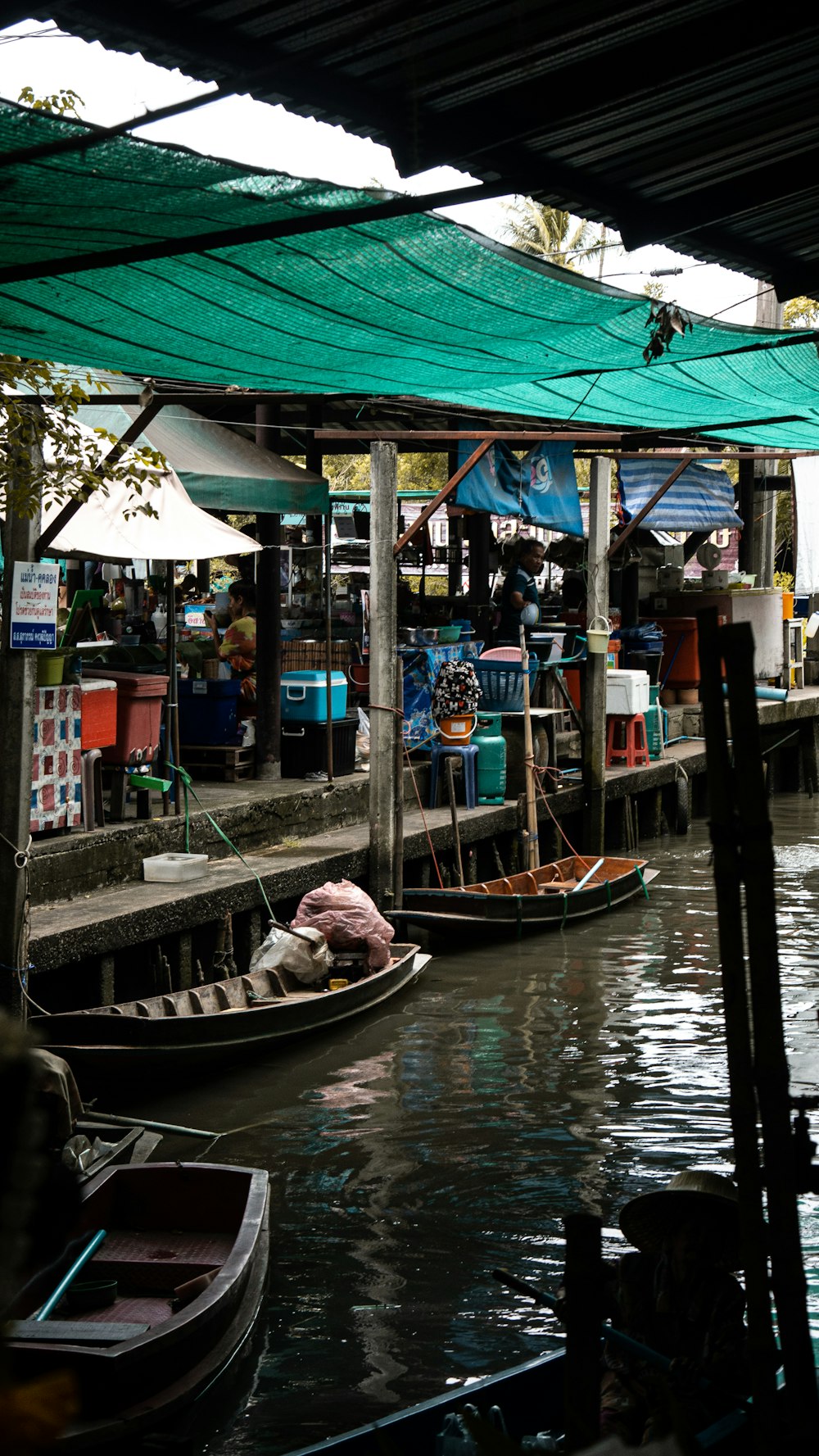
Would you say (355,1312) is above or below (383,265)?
below

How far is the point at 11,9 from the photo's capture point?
110 inches

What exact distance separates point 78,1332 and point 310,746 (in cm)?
942

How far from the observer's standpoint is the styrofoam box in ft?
58.0

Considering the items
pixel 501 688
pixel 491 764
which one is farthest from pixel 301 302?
pixel 501 688

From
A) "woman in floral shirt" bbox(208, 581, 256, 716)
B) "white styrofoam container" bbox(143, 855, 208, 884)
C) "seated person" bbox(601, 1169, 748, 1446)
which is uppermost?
"woman in floral shirt" bbox(208, 581, 256, 716)

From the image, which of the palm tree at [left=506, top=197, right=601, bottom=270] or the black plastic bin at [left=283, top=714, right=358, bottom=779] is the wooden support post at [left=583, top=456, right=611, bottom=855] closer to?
the black plastic bin at [left=283, top=714, right=358, bottom=779]

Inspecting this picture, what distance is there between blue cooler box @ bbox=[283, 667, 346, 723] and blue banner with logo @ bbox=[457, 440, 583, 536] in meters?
2.47

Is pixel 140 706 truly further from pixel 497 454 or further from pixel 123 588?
pixel 123 588

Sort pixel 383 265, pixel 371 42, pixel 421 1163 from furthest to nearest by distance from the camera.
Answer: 1. pixel 421 1163
2. pixel 383 265
3. pixel 371 42

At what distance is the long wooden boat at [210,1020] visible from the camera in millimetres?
8562

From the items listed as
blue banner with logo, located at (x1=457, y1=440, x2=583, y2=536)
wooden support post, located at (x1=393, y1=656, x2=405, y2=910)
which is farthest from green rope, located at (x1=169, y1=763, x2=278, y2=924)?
blue banner with logo, located at (x1=457, y1=440, x2=583, y2=536)

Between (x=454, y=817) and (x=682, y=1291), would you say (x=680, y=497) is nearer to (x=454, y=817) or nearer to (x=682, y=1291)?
(x=454, y=817)

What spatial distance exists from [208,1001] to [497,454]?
7672mm

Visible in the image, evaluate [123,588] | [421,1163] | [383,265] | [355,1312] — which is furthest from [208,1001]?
[123,588]
